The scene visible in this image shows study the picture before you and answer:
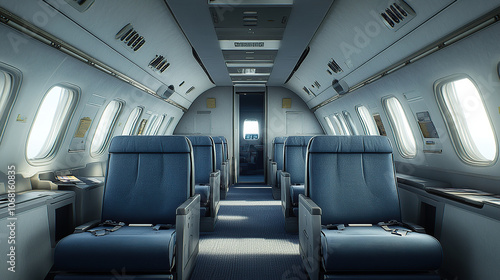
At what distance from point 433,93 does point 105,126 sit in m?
5.76

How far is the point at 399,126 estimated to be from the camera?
5.67 m

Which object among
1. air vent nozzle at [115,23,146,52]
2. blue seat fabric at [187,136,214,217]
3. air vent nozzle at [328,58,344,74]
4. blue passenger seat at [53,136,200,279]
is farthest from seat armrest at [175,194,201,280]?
air vent nozzle at [328,58,344,74]

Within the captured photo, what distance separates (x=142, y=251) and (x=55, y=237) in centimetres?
142

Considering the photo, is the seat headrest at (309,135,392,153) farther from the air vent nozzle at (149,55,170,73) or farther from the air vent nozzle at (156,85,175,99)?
the air vent nozzle at (156,85,175,99)

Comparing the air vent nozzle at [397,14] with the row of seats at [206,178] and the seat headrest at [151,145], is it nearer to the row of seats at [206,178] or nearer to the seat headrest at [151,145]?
the seat headrest at [151,145]

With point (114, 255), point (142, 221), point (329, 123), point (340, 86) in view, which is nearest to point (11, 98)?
point (142, 221)

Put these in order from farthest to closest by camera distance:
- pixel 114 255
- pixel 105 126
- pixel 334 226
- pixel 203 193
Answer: pixel 105 126
pixel 203 193
pixel 334 226
pixel 114 255

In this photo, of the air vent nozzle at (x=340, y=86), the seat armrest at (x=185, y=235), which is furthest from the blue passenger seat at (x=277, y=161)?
the seat armrest at (x=185, y=235)

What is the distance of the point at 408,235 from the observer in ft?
8.40

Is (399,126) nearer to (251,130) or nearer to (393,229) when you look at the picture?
(393,229)

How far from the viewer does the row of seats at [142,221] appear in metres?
2.38

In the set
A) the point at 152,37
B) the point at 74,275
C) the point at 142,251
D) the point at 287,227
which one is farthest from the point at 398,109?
the point at 74,275

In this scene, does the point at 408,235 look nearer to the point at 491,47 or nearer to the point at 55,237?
the point at 491,47

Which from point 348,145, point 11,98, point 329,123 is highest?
point 329,123
